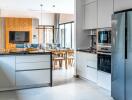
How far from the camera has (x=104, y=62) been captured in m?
4.93

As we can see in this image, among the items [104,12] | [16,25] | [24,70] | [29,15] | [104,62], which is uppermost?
[29,15]

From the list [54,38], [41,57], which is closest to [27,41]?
[54,38]

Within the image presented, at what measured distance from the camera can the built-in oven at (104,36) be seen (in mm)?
4844

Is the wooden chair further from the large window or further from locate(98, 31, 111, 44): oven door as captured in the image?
locate(98, 31, 111, 44): oven door

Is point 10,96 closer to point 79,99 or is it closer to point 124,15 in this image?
point 79,99

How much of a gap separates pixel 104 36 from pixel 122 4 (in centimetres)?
95

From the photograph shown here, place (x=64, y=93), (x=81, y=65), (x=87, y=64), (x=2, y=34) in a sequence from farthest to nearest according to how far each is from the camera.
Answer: (x=2, y=34)
(x=81, y=65)
(x=87, y=64)
(x=64, y=93)

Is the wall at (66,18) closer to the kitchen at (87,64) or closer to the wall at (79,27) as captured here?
the wall at (79,27)

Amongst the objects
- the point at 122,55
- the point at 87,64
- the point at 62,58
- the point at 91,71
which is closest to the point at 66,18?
the point at 62,58

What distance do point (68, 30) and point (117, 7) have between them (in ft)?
24.2

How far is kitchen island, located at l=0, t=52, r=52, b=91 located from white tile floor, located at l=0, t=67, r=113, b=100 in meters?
0.20

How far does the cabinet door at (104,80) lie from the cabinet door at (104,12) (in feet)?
4.14

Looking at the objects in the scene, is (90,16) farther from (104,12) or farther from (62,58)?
(62,58)

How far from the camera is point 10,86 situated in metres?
5.04
